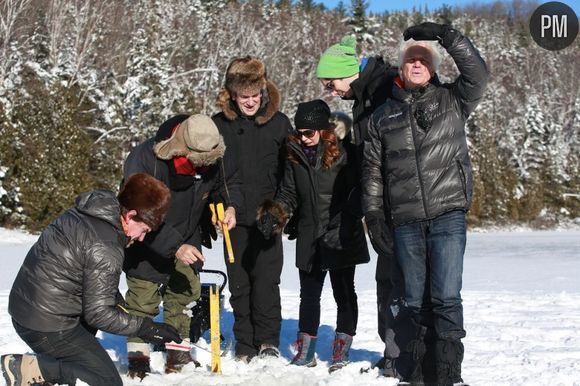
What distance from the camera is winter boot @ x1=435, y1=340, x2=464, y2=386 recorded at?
409 cm

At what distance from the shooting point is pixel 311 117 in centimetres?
494

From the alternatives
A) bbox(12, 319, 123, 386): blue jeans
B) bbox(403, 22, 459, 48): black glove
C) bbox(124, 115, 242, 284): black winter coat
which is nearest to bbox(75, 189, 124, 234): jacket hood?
bbox(12, 319, 123, 386): blue jeans

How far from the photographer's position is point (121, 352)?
5.51 meters

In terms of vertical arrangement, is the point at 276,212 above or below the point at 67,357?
above

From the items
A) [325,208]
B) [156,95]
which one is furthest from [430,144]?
[156,95]

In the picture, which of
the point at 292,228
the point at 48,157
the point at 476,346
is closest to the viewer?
the point at 292,228

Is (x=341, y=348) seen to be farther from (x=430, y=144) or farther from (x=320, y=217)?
(x=430, y=144)

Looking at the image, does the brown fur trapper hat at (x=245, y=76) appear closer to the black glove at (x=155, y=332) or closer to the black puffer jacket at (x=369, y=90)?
the black puffer jacket at (x=369, y=90)

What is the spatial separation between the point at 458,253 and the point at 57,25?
3014cm

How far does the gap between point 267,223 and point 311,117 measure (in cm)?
75

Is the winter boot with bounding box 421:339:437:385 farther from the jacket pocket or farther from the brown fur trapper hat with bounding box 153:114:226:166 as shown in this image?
the brown fur trapper hat with bounding box 153:114:226:166

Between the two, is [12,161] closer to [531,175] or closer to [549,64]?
[531,175]

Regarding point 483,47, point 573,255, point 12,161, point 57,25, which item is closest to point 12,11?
point 57,25

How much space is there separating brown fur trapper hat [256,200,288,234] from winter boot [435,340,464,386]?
1.38 m
